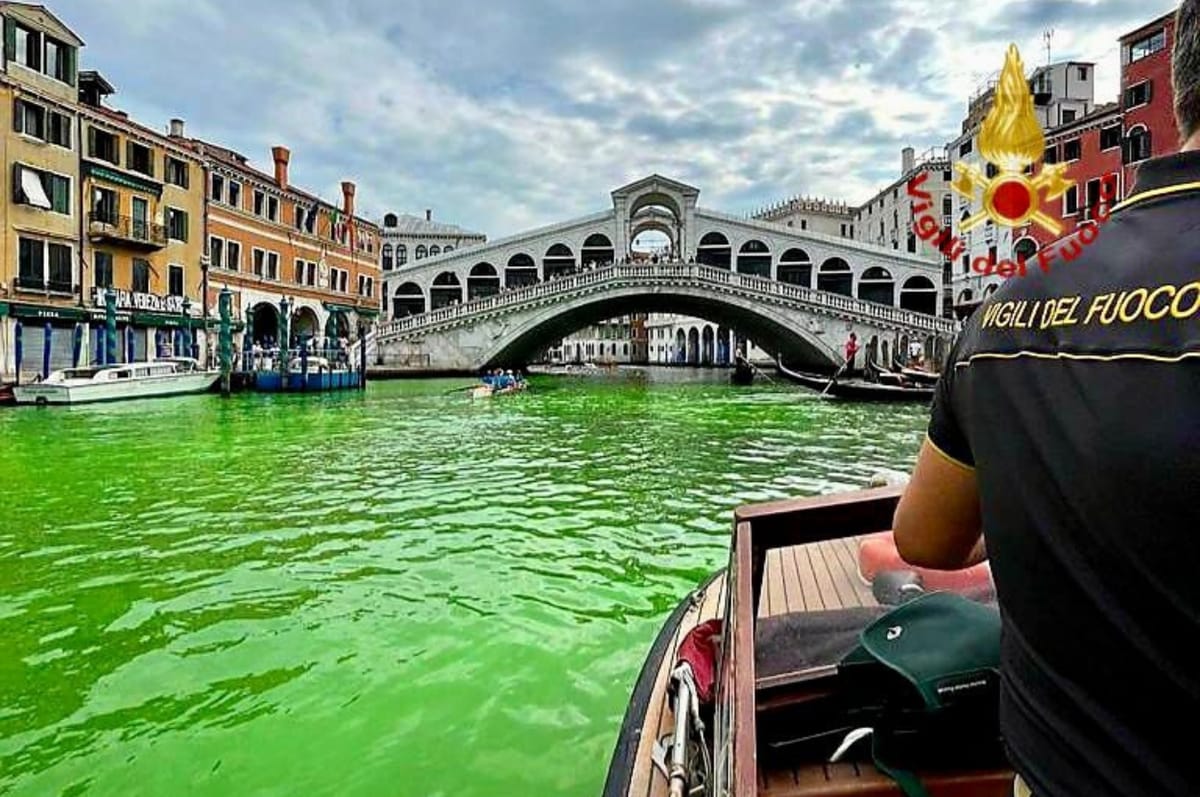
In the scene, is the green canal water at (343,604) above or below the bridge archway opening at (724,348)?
below

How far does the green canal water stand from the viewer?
9.04 ft

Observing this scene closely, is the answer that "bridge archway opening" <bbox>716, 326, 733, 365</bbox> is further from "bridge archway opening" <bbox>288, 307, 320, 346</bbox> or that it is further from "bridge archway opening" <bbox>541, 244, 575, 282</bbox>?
"bridge archway opening" <bbox>288, 307, 320, 346</bbox>

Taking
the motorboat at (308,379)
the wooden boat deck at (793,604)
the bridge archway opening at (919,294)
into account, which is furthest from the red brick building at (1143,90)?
the wooden boat deck at (793,604)

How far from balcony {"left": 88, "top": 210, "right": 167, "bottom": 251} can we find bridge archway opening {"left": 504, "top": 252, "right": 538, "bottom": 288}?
16.9m

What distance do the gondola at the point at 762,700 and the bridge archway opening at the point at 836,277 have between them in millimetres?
34844

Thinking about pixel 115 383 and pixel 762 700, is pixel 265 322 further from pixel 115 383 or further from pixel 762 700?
pixel 762 700

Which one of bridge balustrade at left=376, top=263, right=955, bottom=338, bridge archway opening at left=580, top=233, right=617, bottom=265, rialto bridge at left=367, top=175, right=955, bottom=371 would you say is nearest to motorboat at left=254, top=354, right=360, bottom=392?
rialto bridge at left=367, top=175, right=955, bottom=371

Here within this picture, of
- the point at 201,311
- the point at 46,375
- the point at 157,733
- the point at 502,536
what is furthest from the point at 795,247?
the point at 157,733

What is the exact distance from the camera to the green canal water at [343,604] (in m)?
2.76

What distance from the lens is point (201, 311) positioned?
74.4ft

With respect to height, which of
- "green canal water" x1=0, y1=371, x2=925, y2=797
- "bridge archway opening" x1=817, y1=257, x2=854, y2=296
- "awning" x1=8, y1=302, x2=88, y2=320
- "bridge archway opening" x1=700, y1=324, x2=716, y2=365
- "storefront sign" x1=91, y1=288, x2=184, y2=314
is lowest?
"green canal water" x1=0, y1=371, x2=925, y2=797

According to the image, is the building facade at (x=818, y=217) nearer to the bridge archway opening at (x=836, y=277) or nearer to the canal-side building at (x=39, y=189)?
the bridge archway opening at (x=836, y=277)

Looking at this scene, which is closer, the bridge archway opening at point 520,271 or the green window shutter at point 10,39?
the green window shutter at point 10,39

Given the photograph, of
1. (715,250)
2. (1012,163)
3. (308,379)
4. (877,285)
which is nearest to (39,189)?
(308,379)
